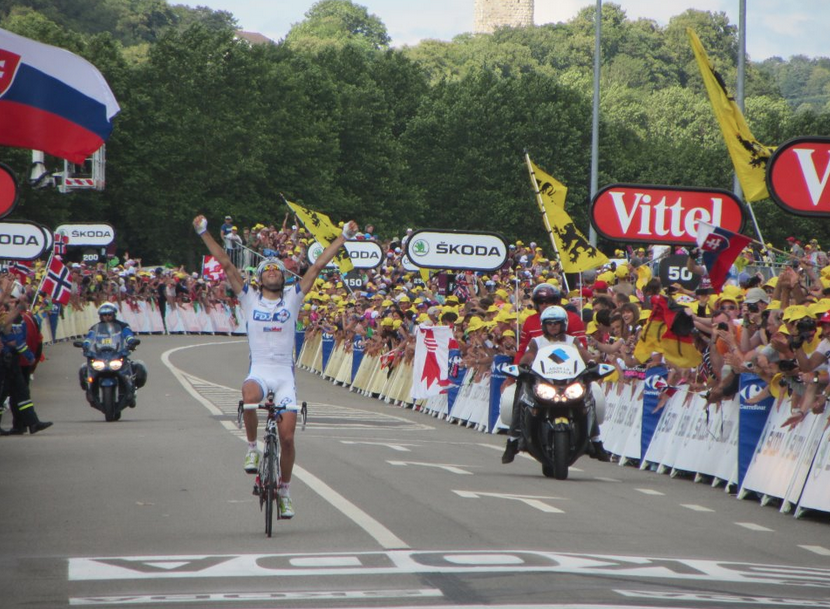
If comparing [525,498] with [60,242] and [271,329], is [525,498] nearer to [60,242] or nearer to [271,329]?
[271,329]

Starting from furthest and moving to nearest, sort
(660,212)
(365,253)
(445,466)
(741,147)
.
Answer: (365,253) < (660,212) < (741,147) < (445,466)

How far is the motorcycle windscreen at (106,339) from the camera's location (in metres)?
26.2

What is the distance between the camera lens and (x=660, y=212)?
20.2 meters

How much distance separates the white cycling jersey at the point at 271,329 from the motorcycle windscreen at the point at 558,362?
4.66 meters

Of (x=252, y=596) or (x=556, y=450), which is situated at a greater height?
(x=556, y=450)

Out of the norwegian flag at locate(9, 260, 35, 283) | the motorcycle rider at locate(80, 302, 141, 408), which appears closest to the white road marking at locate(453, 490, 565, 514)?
the motorcycle rider at locate(80, 302, 141, 408)

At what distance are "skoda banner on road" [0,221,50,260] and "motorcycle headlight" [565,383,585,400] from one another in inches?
701

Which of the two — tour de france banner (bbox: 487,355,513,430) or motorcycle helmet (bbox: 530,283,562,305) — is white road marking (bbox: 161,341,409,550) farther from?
tour de france banner (bbox: 487,355,513,430)

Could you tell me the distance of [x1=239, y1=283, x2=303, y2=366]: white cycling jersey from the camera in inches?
499

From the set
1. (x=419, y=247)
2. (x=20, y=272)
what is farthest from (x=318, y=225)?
(x=419, y=247)

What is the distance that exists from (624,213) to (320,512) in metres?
7.79

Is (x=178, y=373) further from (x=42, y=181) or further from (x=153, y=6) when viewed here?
(x=153, y=6)

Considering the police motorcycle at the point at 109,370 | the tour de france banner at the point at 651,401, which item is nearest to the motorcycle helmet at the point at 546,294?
the tour de france banner at the point at 651,401

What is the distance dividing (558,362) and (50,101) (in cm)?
546
